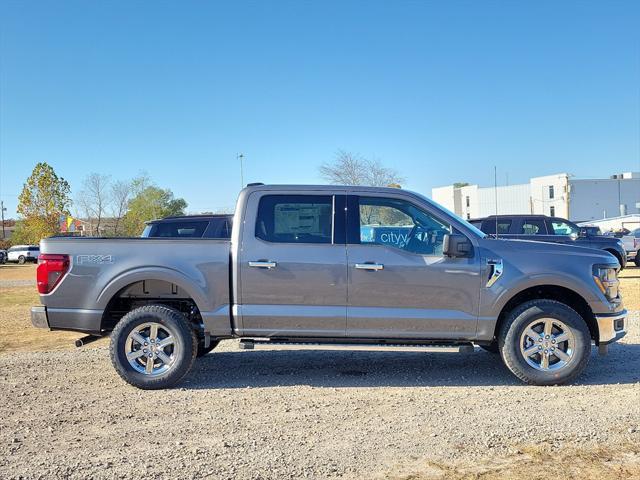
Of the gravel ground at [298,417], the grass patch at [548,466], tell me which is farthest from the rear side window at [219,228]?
the grass patch at [548,466]

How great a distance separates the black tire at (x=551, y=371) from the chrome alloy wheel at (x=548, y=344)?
0.03 metres

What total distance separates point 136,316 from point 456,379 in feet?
11.1

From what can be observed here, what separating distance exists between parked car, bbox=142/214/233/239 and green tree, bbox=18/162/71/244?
1726 inches

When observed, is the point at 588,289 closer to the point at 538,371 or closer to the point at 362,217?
the point at 538,371

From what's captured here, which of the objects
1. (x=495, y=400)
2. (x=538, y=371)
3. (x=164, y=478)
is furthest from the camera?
(x=538, y=371)

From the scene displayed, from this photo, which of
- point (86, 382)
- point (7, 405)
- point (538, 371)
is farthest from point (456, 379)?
point (7, 405)

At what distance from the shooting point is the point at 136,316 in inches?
233

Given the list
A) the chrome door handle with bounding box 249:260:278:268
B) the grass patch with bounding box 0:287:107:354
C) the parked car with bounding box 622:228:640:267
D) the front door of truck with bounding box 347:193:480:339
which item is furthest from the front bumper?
the parked car with bounding box 622:228:640:267

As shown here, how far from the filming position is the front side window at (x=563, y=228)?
642 inches

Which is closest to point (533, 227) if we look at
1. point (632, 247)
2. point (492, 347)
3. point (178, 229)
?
point (632, 247)

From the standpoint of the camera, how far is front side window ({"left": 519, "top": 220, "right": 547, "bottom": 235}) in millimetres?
16078

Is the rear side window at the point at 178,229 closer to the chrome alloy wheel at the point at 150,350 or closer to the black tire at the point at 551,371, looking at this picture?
the chrome alloy wheel at the point at 150,350

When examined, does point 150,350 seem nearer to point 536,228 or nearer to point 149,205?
point 536,228

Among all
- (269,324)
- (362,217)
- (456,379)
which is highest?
(362,217)
